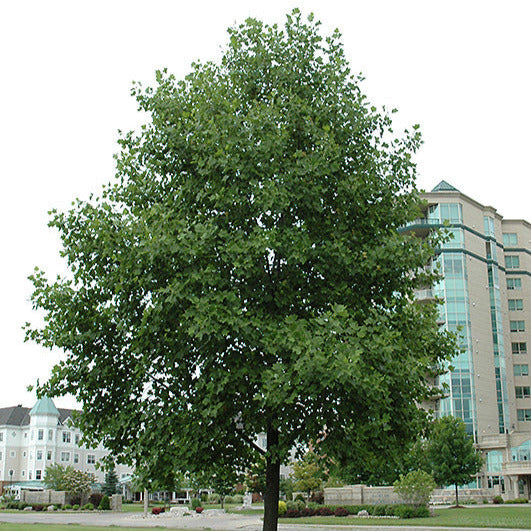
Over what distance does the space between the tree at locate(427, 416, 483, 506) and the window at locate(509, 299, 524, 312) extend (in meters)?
35.3

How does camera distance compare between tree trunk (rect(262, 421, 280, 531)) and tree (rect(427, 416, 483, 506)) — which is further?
tree (rect(427, 416, 483, 506))

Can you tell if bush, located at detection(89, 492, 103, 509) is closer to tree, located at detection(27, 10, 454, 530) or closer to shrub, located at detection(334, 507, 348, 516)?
shrub, located at detection(334, 507, 348, 516)

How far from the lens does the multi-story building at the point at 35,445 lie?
94500mm

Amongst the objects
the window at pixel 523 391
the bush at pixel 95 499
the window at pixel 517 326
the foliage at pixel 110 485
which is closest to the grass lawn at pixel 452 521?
the bush at pixel 95 499

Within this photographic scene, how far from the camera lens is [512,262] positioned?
86.9 m

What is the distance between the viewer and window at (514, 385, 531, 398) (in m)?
80.1

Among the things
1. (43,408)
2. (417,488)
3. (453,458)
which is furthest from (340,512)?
(43,408)

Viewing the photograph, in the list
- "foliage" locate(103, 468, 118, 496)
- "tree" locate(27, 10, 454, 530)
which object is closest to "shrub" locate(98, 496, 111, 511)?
"foliage" locate(103, 468, 118, 496)

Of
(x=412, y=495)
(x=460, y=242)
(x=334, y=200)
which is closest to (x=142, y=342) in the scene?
(x=334, y=200)

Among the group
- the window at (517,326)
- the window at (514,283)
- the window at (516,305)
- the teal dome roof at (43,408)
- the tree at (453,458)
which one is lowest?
the tree at (453,458)

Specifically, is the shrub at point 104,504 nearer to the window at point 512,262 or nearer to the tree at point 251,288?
the tree at point 251,288

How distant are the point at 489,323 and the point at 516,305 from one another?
916cm

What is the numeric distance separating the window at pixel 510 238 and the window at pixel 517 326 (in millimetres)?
11113

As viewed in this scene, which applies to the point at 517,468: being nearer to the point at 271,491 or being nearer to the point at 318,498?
the point at 318,498
